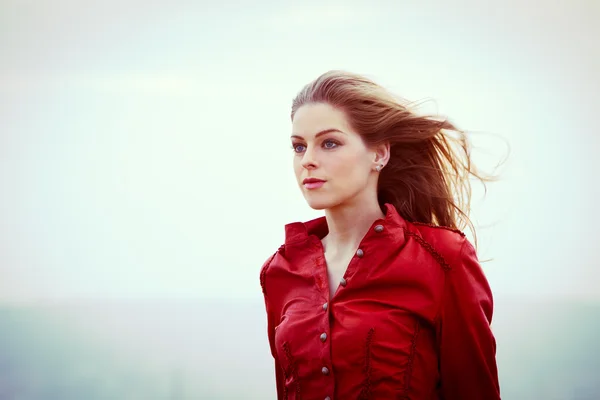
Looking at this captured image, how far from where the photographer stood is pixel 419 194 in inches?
86.2

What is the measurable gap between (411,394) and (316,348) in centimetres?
27

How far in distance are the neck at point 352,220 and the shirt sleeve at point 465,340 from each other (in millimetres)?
290

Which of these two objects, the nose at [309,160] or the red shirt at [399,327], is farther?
the nose at [309,160]

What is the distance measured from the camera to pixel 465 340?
190 cm

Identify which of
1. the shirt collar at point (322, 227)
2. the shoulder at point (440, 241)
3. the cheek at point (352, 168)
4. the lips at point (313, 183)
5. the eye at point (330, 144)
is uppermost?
the eye at point (330, 144)

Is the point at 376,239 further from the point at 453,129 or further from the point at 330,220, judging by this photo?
the point at 453,129

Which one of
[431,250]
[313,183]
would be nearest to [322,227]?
[313,183]

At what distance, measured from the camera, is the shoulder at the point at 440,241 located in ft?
6.40

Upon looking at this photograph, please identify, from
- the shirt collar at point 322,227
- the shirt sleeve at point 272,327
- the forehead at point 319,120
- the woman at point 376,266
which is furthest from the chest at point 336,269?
the forehead at point 319,120

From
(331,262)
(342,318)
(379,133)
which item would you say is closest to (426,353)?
(342,318)

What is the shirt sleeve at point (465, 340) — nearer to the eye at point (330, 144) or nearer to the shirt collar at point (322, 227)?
the shirt collar at point (322, 227)

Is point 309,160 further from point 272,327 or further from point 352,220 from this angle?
point 272,327

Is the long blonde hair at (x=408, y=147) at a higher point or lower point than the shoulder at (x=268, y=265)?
higher

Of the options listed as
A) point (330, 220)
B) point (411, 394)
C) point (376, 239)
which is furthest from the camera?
point (330, 220)
